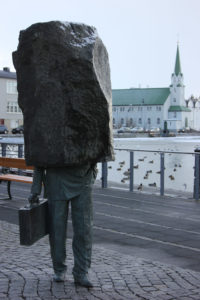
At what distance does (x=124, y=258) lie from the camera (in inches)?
246

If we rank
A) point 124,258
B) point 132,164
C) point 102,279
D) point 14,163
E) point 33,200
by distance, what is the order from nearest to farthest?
point 33,200, point 102,279, point 124,258, point 14,163, point 132,164

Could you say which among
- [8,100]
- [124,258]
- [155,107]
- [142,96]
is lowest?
[124,258]

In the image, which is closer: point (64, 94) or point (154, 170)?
point (64, 94)

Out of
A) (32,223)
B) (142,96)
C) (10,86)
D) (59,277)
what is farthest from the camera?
(142,96)

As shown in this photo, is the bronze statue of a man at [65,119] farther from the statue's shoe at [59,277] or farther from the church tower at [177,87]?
the church tower at [177,87]

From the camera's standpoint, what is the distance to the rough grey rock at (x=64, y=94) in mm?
4734

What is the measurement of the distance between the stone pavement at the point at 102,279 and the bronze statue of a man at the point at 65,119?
0.70ft

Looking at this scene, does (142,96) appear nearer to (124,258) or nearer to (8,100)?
(8,100)

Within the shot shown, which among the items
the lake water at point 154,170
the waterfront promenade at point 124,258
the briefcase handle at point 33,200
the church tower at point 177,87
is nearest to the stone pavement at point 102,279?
the waterfront promenade at point 124,258

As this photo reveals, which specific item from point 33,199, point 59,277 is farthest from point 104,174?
point 33,199

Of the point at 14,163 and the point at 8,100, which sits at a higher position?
the point at 8,100

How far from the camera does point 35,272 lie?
5.40 metres

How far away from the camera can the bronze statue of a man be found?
4742 mm

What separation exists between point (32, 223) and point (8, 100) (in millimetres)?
80620
